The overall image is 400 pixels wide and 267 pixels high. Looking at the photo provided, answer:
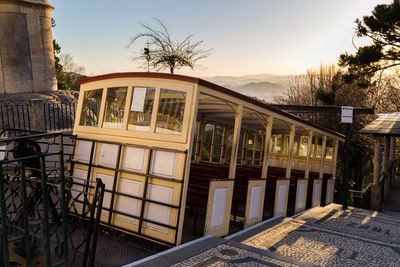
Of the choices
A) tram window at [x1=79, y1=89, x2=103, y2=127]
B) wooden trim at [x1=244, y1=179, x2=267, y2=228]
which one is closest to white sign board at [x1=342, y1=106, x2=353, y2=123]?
wooden trim at [x1=244, y1=179, x2=267, y2=228]

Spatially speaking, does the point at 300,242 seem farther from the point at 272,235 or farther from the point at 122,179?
the point at 122,179

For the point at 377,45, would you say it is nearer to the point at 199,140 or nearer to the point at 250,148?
the point at 250,148

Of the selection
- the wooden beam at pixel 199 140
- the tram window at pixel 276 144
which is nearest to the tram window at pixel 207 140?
the wooden beam at pixel 199 140

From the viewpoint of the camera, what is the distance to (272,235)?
20.7 feet

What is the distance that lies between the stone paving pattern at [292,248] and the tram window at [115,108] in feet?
8.32

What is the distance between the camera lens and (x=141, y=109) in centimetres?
559

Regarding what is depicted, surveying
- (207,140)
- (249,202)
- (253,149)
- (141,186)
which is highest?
(207,140)

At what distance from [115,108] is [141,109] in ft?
2.27

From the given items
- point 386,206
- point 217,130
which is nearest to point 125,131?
point 217,130

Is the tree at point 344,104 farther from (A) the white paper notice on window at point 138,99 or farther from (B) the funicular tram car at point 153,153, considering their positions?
→ (A) the white paper notice on window at point 138,99

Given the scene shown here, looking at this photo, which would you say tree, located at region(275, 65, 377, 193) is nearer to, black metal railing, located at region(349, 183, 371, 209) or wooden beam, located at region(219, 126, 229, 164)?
black metal railing, located at region(349, 183, 371, 209)

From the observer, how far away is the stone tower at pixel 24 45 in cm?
1264

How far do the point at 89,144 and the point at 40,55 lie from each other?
29.8 feet

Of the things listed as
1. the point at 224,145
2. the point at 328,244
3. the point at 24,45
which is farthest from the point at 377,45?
the point at 24,45
